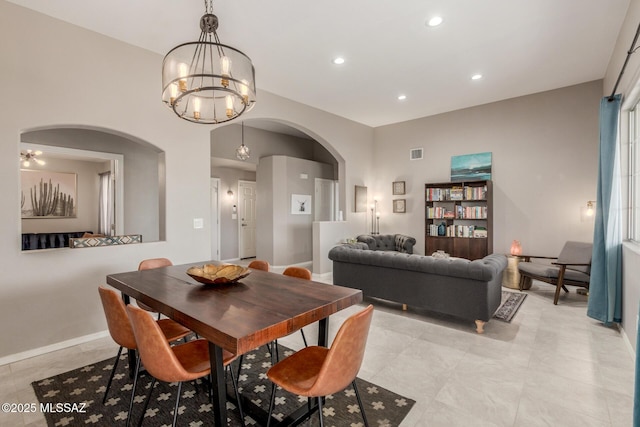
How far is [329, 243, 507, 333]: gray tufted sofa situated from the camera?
127 inches

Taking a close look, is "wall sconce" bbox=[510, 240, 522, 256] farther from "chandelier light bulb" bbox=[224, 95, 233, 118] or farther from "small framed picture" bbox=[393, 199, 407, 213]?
"chandelier light bulb" bbox=[224, 95, 233, 118]

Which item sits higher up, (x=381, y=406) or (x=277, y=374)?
(x=277, y=374)

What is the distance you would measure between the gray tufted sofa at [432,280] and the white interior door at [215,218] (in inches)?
172

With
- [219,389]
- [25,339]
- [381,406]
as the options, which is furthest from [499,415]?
[25,339]

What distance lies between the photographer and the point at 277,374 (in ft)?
5.37

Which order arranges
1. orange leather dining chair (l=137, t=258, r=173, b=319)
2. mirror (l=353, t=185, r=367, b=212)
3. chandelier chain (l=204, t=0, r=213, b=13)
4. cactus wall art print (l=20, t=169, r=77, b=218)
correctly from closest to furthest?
chandelier chain (l=204, t=0, r=213, b=13) < orange leather dining chair (l=137, t=258, r=173, b=319) < cactus wall art print (l=20, t=169, r=77, b=218) < mirror (l=353, t=185, r=367, b=212)

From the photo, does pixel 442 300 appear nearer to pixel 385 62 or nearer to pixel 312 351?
pixel 312 351

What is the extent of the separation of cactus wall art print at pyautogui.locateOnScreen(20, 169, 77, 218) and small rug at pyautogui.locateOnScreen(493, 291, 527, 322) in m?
6.59

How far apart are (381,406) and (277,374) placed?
902 mm

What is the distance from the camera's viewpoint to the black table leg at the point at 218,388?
57.7 inches

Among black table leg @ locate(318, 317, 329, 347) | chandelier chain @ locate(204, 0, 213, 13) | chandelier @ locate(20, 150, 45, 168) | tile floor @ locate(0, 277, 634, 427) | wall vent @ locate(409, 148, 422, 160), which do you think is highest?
chandelier chain @ locate(204, 0, 213, 13)

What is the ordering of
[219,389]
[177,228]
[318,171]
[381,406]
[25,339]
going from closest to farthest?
[219,389] → [381,406] → [25,339] → [177,228] → [318,171]

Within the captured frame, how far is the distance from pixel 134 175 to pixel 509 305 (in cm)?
602

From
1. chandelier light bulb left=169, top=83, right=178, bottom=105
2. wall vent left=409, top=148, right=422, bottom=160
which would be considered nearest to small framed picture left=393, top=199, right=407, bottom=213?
wall vent left=409, top=148, right=422, bottom=160
